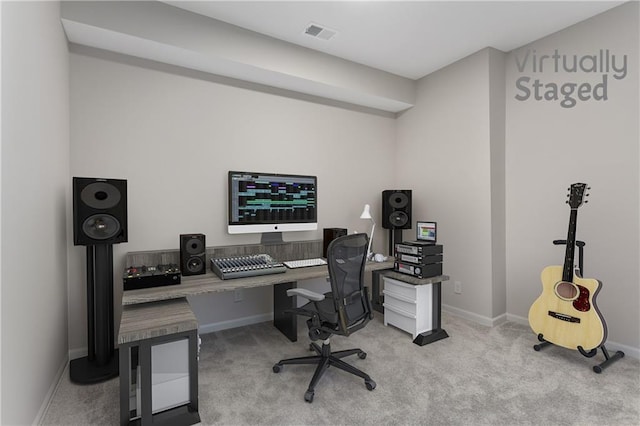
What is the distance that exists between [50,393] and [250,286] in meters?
1.29

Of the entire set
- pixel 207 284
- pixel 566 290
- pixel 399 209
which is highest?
pixel 399 209

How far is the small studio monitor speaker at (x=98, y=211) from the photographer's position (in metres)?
1.97

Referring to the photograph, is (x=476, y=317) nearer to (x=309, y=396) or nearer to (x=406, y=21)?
(x=309, y=396)

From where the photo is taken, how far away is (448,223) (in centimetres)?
347

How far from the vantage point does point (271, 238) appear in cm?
304

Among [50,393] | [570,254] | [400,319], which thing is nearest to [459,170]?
[570,254]

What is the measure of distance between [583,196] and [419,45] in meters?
1.86

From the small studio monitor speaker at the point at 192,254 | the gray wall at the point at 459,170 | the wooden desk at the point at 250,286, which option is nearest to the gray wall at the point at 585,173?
the gray wall at the point at 459,170

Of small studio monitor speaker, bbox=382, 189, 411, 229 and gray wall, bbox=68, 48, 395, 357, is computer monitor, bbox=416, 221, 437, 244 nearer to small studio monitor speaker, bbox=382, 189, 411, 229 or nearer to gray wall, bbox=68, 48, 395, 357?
small studio monitor speaker, bbox=382, 189, 411, 229

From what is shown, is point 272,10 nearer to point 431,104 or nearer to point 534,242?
point 431,104

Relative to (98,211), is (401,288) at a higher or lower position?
lower

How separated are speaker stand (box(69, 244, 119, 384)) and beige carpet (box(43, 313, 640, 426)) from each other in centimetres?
8

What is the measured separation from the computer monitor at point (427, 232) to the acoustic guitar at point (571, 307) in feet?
2.85

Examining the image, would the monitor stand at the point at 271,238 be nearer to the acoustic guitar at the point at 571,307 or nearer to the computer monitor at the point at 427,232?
the computer monitor at the point at 427,232
